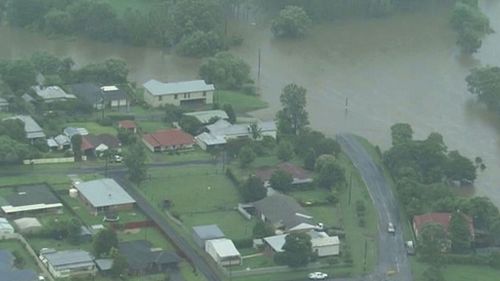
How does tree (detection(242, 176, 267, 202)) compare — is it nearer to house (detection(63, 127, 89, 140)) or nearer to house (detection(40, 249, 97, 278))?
house (detection(40, 249, 97, 278))

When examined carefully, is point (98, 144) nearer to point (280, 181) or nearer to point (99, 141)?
point (99, 141)

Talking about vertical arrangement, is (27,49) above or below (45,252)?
above

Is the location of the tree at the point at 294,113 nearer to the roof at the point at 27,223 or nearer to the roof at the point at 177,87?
the roof at the point at 177,87

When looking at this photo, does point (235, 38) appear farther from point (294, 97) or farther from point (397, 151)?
point (397, 151)

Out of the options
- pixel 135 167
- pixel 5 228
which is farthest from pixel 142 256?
pixel 135 167

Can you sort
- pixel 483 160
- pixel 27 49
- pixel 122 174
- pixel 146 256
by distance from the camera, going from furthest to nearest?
pixel 27 49, pixel 483 160, pixel 122 174, pixel 146 256

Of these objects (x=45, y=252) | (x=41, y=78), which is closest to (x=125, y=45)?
(x=41, y=78)

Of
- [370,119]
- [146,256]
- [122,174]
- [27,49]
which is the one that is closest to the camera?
[146,256]
